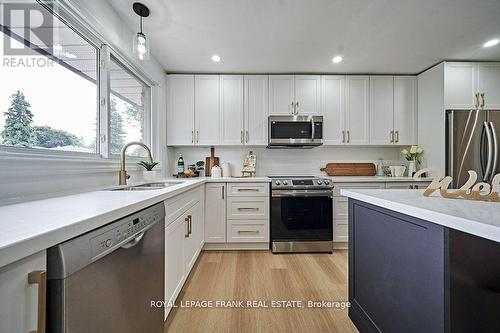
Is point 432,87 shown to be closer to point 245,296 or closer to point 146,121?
point 245,296

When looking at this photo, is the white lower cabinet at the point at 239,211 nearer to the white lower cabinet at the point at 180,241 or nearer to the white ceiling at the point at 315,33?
the white lower cabinet at the point at 180,241

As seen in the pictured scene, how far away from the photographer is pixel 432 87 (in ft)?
9.72

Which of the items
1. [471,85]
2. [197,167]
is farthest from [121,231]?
[471,85]

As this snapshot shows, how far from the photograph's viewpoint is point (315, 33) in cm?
223

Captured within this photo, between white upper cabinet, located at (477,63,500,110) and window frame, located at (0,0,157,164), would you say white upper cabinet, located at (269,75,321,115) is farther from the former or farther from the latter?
white upper cabinet, located at (477,63,500,110)

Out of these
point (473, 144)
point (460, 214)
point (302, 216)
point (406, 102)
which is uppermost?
point (406, 102)

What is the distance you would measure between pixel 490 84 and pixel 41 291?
4453 mm

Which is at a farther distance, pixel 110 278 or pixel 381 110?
pixel 381 110

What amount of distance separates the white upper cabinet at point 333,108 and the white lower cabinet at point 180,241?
6.62ft

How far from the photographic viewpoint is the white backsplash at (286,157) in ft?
11.1

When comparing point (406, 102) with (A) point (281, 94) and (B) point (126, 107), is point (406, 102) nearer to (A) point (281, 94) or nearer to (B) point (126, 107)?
(A) point (281, 94)

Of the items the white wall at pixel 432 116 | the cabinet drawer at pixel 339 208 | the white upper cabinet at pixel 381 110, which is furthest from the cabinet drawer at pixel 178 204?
the white wall at pixel 432 116

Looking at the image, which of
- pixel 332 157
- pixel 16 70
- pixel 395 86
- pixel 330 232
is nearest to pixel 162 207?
pixel 16 70

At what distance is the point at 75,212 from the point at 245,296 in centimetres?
150
